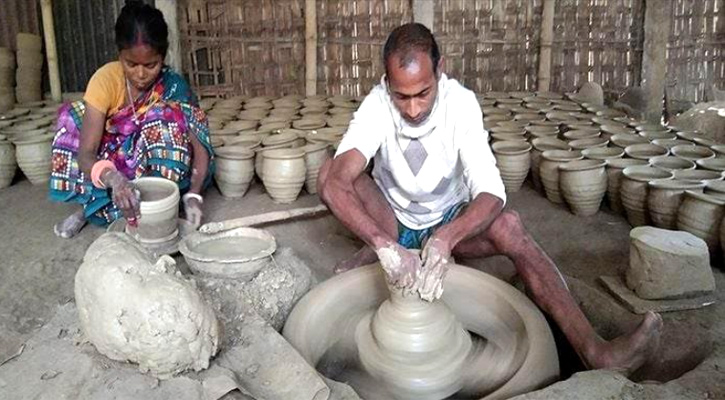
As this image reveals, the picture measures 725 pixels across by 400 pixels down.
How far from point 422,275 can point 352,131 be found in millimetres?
774

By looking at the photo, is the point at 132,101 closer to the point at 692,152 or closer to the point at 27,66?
the point at 692,152

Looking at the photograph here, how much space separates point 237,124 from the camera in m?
4.49

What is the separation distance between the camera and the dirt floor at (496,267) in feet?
6.20

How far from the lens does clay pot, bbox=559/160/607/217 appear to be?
134 inches

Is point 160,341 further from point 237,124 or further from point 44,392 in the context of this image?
point 237,124

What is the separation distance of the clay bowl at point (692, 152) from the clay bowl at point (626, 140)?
0.27 m

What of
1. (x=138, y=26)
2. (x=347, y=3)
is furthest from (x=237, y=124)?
(x=347, y=3)

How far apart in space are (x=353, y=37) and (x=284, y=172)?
9.22 feet

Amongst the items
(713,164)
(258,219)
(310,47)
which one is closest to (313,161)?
(258,219)

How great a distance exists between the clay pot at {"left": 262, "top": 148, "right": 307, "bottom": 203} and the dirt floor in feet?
0.30

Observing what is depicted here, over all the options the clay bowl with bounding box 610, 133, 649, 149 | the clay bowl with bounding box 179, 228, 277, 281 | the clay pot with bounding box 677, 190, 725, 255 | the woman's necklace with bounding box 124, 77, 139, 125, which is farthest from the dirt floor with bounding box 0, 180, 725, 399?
the woman's necklace with bounding box 124, 77, 139, 125

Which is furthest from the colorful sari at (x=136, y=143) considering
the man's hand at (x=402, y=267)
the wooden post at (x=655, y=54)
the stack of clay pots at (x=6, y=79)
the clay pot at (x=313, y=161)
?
the wooden post at (x=655, y=54)

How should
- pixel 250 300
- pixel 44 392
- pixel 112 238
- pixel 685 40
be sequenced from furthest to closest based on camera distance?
pixel 685 40, pixel 250 300, pixel 112 238, pixel 44 392

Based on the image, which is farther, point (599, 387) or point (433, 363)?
point (433, 363)
